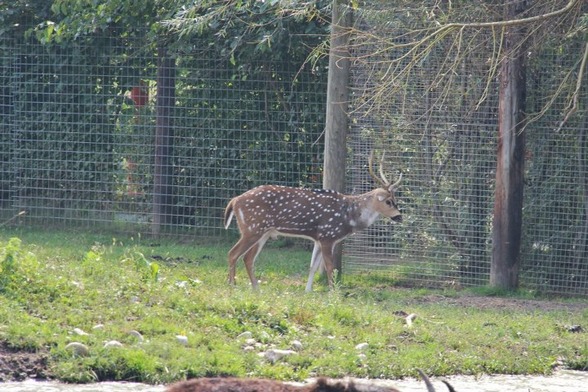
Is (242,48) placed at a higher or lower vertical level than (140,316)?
higher

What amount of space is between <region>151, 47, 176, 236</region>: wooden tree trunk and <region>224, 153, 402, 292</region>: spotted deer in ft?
10.8

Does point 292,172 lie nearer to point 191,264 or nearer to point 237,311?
point 191,264

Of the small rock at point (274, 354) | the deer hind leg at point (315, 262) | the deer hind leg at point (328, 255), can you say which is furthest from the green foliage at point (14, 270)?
the deer hind leg at point (328, 255)

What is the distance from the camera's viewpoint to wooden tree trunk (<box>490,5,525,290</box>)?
39.2 feet

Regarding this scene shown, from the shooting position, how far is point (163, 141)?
49.6ft

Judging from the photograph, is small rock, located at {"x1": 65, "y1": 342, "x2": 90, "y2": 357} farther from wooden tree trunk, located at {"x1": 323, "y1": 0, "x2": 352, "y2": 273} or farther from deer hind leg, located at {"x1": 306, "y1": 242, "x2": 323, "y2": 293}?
wooden tree trunk, located at {"x1": 323, "y1": 0, "x2": 352, "y2": 273}

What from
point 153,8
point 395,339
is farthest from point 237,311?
point 153,8

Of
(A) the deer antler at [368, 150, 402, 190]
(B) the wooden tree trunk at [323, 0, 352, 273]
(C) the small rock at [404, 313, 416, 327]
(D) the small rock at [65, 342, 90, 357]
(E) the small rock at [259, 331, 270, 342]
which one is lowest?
(C) the small rock at [404, 313, 416, 327]

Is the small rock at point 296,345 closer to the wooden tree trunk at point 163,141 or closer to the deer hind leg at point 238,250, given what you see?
the deer hind leg at point 238,250

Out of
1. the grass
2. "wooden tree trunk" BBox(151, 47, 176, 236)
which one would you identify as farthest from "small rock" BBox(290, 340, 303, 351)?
"wooden tree trunk" BBox(151, 47, 176, 236)

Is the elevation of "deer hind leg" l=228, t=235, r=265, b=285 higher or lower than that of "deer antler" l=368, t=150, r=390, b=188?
lower

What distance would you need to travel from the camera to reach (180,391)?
17.7ft

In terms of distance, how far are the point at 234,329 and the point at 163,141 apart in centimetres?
712

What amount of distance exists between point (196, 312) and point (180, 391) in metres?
3.27
